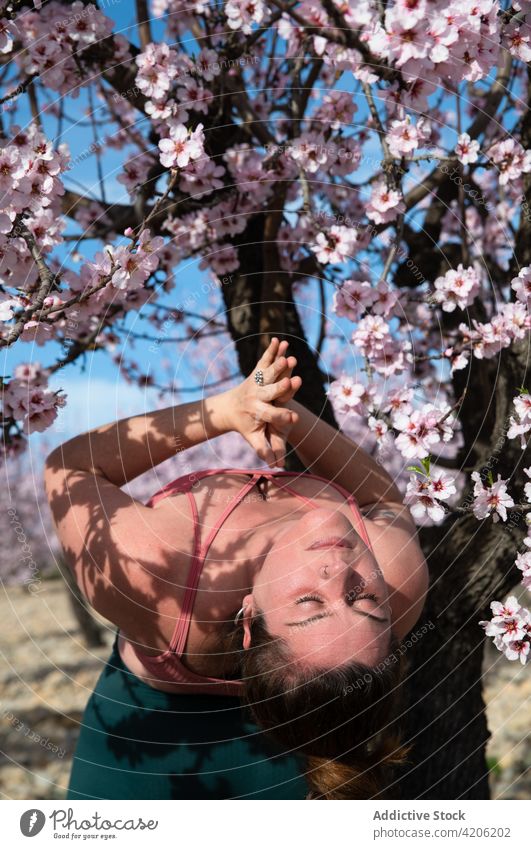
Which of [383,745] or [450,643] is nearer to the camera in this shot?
[383,745]

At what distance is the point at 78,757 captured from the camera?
2.07 metres

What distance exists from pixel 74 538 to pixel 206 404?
1.52ft

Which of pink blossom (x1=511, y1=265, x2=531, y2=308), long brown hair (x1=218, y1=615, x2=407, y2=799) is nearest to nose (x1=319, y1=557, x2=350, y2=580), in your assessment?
long brown hair (x1=218, y1=615, x2=407, y2=799)

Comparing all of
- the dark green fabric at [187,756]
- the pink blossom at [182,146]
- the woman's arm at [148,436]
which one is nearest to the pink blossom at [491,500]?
the woman's arm at [148,436]

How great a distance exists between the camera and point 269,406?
1.72 m

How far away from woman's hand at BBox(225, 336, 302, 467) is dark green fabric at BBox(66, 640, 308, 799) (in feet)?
2.31

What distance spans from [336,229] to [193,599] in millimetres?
1166

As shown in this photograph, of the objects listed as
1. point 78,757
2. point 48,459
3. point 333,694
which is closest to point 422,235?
point 48,459

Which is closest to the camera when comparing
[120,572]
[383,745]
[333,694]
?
[333,694]

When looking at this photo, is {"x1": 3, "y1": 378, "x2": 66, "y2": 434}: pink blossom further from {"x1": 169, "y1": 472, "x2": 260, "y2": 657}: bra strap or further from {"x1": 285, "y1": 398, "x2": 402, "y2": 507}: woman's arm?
{"x1": 285, "y1": 398, "x2": 402, "y2": 507}: woman's arm

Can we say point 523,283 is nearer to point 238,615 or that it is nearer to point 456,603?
point 456,603

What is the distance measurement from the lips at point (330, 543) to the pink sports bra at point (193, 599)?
201mm

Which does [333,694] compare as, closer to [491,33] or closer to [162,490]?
[162,490]
